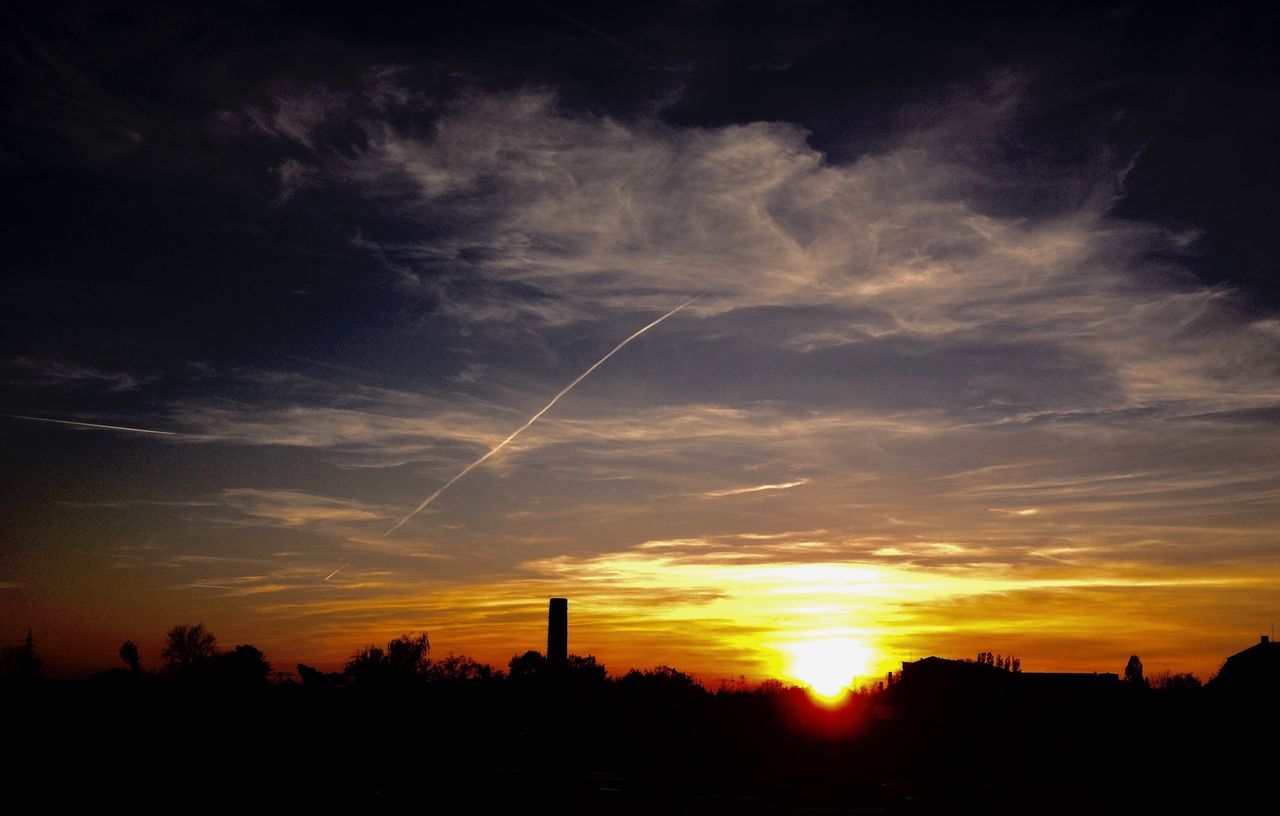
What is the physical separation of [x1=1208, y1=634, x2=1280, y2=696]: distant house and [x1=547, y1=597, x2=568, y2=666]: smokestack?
4149cm

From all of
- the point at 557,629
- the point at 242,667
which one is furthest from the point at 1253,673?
the point at 242,667

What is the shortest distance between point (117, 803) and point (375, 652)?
297 feet

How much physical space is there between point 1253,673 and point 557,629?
153ft

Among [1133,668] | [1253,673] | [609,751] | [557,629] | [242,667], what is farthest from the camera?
[1133,668]

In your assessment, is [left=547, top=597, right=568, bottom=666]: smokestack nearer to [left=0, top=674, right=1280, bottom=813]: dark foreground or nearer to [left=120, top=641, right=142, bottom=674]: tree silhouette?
[left=0, top=674, right=1280, bottom=813]: dark foreground

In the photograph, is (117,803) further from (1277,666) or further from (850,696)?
(850,696)

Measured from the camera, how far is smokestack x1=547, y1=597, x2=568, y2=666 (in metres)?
45.2

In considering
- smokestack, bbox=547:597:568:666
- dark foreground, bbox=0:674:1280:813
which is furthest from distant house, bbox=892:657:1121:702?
smokestack, bbox=547:597:568:666

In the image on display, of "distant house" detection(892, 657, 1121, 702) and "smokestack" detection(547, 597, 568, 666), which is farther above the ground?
"smokestack" detection(547, 597, 568, 666)

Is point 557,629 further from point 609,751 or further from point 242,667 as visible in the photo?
point 242,667

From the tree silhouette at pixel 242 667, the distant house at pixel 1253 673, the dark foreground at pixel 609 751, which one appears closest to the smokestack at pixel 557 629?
the dark foreground at pixel 609 751

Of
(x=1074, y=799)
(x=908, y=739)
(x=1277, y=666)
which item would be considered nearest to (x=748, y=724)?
(x=908, y=739)

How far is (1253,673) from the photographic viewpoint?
61781 mm

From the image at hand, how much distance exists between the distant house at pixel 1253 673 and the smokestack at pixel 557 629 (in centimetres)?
4149
